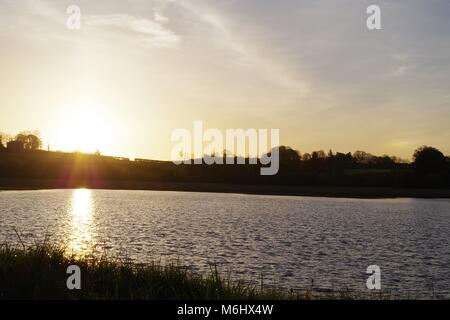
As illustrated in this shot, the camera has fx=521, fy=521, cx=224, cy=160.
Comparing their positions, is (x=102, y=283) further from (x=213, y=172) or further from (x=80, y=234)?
(x=213, y=172)

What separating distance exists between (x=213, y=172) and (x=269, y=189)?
1907 cm

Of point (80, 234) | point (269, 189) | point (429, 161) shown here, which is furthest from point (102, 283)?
point (429, 161)

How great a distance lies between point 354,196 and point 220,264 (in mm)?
123309

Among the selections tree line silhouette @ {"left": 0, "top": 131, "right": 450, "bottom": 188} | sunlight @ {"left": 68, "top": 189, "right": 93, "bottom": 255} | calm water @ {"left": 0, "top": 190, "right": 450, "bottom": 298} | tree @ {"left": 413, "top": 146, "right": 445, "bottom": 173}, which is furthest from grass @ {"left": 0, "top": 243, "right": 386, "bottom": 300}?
tree @ {"left": 413, "top": 146, "right": 445, "bottom": 173}

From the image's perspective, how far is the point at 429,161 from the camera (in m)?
166

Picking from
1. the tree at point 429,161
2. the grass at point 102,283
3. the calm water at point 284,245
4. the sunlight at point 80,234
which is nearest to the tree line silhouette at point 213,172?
the tree at point 429,161

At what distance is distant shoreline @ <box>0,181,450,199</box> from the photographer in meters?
152

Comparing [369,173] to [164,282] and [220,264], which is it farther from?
[164,282]

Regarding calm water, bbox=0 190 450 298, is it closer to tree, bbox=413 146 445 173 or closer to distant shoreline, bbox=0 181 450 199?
distant shoreline, bbox=0 181 450 199

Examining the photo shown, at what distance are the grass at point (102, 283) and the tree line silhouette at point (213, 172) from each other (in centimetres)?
14438

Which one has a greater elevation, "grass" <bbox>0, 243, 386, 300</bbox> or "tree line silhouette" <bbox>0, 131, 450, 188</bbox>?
"tree line silhouette" <bbox>0, 131, 450, 188</bbox>

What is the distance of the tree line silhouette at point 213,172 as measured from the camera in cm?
15959

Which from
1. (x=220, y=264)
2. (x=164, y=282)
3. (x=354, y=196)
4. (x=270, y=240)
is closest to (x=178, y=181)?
(x=354, y=196)
